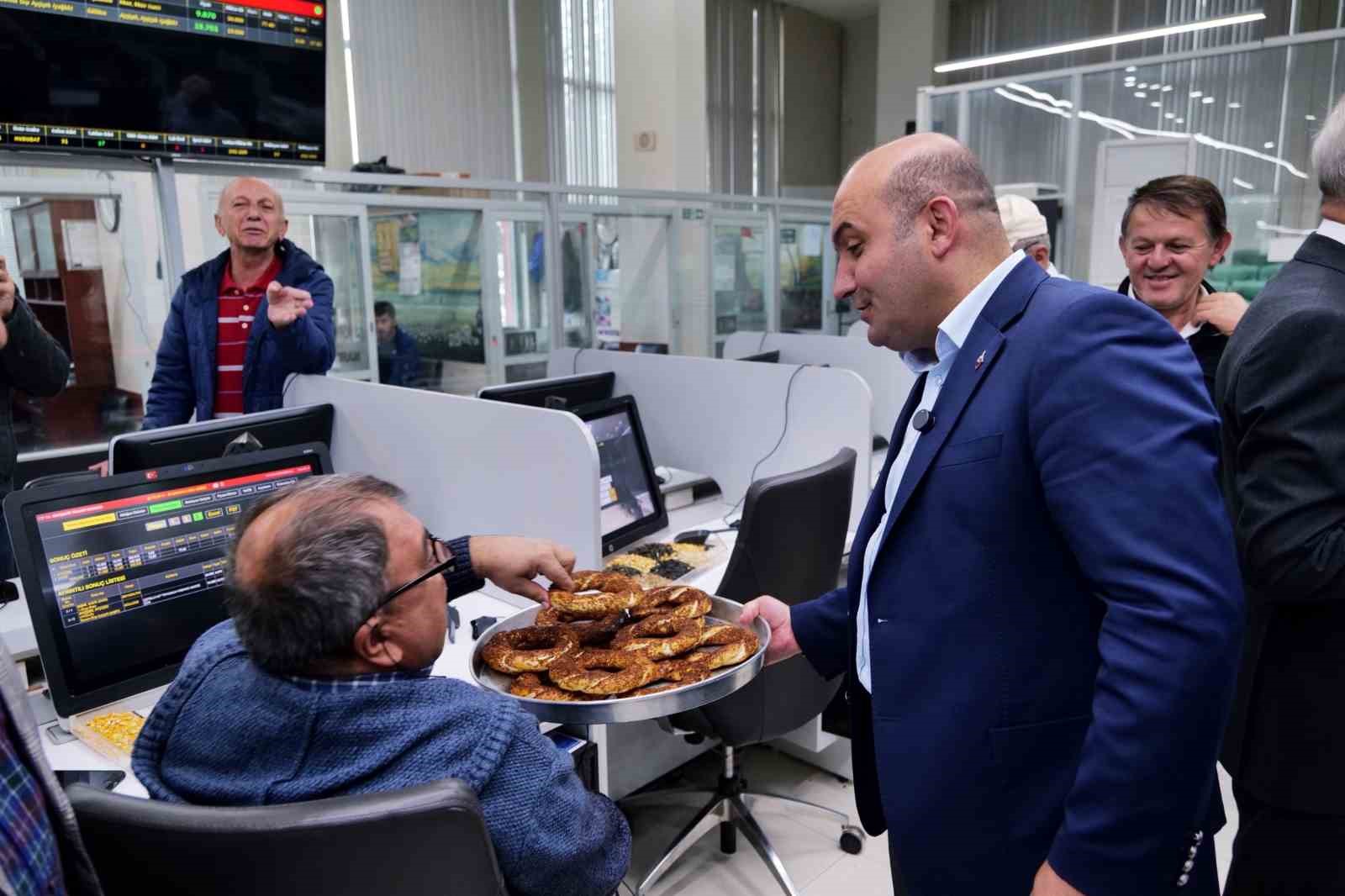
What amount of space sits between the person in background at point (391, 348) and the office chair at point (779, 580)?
301cm

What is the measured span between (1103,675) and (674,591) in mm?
748

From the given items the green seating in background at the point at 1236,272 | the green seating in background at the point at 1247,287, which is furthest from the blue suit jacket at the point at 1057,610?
the green seating in background at the point at 1236,272

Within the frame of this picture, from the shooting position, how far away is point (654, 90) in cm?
700

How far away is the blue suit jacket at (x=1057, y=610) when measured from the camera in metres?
0.78

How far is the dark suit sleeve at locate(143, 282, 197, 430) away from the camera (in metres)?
2.45

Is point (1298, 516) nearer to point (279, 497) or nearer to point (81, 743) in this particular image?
point (279, 497)

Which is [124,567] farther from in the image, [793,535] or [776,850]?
[776,850]

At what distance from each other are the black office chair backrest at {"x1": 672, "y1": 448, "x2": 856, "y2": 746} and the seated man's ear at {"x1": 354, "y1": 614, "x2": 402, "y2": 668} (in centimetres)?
99

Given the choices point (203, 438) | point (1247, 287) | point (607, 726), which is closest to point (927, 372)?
point (607, 726)

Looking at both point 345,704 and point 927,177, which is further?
point 927,177

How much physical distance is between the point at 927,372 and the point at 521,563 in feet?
2.40

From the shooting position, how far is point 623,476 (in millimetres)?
2451

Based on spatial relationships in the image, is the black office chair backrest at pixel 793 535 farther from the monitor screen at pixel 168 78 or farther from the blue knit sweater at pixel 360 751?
the monitor screen at pixel 168 78

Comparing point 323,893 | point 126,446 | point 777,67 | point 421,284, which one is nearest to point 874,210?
point 323,893
